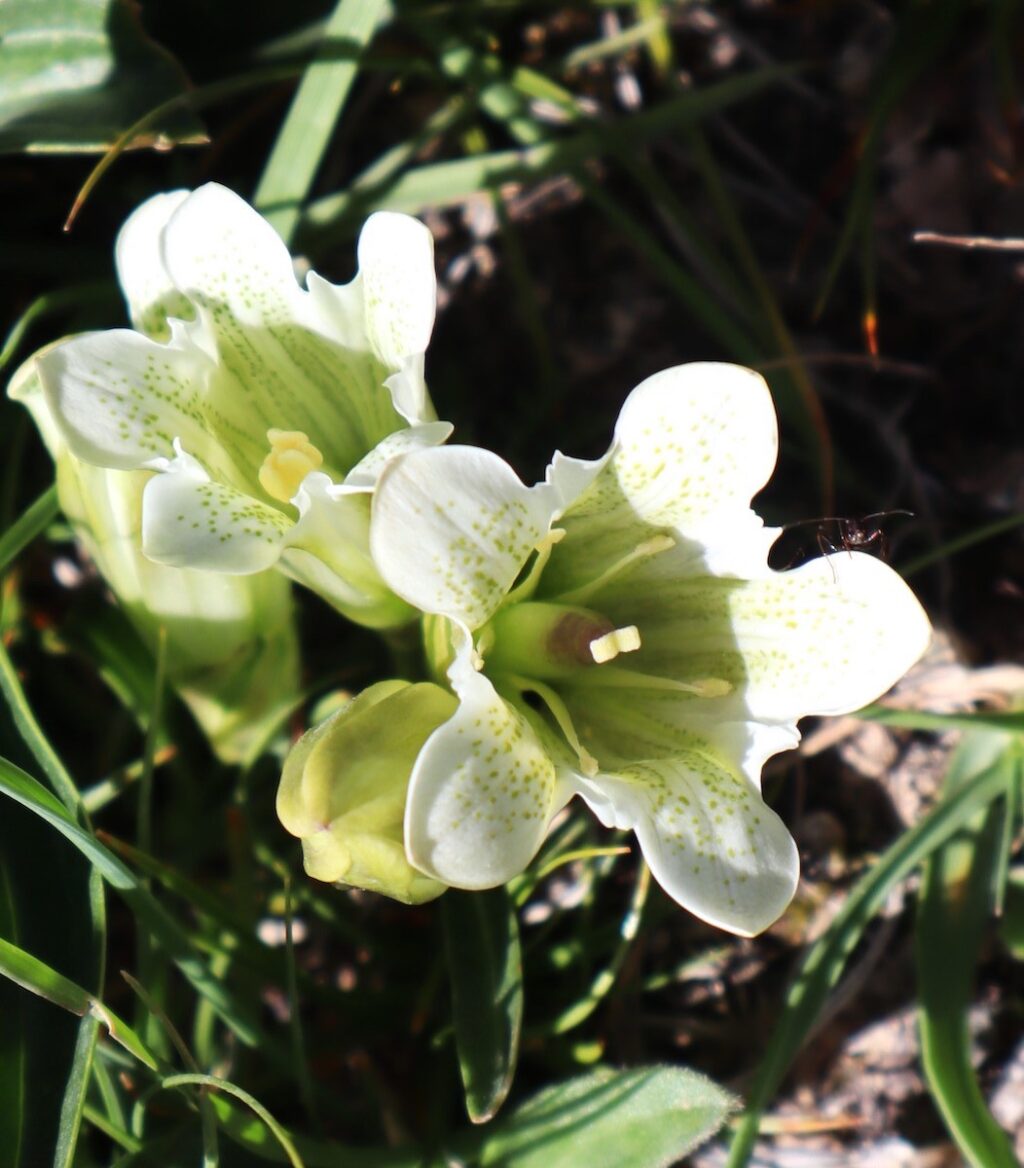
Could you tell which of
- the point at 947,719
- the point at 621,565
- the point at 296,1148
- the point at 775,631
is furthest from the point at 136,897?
the point at 947,719

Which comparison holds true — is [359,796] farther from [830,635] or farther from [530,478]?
[530,478]

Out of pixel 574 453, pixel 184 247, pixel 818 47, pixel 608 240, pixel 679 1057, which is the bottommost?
pixel 679 1057

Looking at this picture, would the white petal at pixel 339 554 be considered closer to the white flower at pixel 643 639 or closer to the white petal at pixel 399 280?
the white flower at pixel 643 639

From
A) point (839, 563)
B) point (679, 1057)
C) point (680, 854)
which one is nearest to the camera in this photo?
point (680, 854)

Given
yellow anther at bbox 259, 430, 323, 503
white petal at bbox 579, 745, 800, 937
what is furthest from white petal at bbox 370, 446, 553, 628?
yellow anther at bbox 259, 430, 323, 503

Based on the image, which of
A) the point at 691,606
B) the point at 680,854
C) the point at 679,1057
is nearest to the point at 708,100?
the point at 691,606

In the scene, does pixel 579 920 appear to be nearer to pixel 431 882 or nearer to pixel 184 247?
pixel 431 882

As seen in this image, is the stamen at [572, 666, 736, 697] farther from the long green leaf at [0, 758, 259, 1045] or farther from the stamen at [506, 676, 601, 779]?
the long green leaf at [0, 758, 259, 1045]
